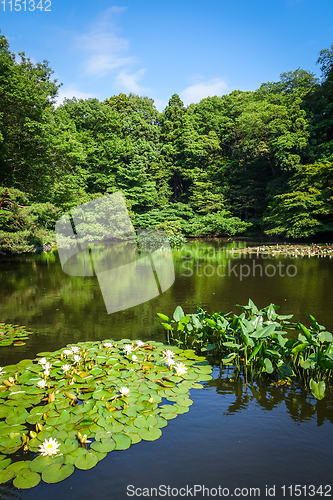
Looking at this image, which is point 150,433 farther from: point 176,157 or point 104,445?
point 176,157

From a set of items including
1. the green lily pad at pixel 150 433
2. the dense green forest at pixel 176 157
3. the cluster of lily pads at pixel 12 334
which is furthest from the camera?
the dense green forest at pixel 176 157

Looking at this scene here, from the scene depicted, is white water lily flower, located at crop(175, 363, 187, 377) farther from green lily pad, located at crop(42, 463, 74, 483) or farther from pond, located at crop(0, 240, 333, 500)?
green lily pad, located at crop(42, 463, 74, 483)

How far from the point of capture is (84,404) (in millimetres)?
2213

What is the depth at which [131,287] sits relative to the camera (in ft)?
22.1

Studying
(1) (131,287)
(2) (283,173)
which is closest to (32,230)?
(1) (131,287)

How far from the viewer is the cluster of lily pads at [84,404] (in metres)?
1.75

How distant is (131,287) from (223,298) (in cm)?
214

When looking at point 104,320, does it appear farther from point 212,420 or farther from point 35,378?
point 212,420

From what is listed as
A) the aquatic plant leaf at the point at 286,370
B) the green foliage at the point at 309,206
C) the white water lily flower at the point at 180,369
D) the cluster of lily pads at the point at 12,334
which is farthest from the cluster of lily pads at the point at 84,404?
the green foliage at the point at 309,206

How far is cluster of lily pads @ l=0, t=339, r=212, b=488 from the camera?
175cm

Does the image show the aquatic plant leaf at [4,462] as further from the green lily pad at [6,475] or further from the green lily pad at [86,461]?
the green lily pad at [86,461]

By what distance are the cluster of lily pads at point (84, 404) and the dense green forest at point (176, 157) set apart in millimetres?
7451

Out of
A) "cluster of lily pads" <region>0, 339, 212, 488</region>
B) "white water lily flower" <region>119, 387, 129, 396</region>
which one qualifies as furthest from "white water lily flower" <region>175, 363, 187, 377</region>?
"white water lily flower" <region>119, 387, 129, 396</region>

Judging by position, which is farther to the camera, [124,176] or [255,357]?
[124,176]
